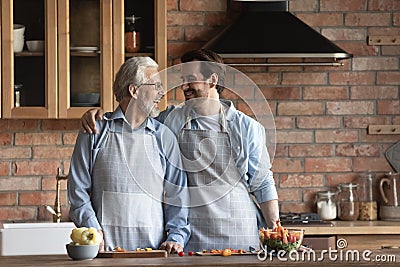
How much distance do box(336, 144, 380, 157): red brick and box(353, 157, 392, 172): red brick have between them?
29mm

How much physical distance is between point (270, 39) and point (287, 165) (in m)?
0.75

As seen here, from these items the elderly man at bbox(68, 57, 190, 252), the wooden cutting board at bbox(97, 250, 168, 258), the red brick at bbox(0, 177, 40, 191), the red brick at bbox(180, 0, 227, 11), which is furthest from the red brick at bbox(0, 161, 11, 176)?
the wooden cutting board at bbox(97, 250, 168, 258)

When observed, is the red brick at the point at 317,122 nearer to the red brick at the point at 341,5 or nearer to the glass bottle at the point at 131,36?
the red brick at the point at 341,5

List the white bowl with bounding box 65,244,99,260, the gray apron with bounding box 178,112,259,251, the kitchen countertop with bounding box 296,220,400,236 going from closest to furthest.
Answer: the white bowl with bounding box 65,244,99,260 → the gray apron with bounding box 178,112,259,251 → the kitchen countertop with bounding box 296,220,400,236

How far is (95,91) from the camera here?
180 inches

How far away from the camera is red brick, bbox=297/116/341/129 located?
488 cm

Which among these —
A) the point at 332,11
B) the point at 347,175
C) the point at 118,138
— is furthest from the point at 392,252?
the point at 332,11

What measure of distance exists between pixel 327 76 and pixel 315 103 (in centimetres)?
17

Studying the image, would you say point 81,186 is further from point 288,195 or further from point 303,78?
point 303,78

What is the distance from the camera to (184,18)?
4.84 m

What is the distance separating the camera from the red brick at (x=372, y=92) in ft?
16.1

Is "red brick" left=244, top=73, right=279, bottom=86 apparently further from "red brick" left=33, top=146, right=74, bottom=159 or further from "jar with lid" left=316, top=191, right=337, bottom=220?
"red brick" left=33, top=146, right=74, bottom=159

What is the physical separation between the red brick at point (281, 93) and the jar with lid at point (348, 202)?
0.58 meters

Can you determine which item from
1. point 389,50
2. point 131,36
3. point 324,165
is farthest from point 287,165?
point 131,36
